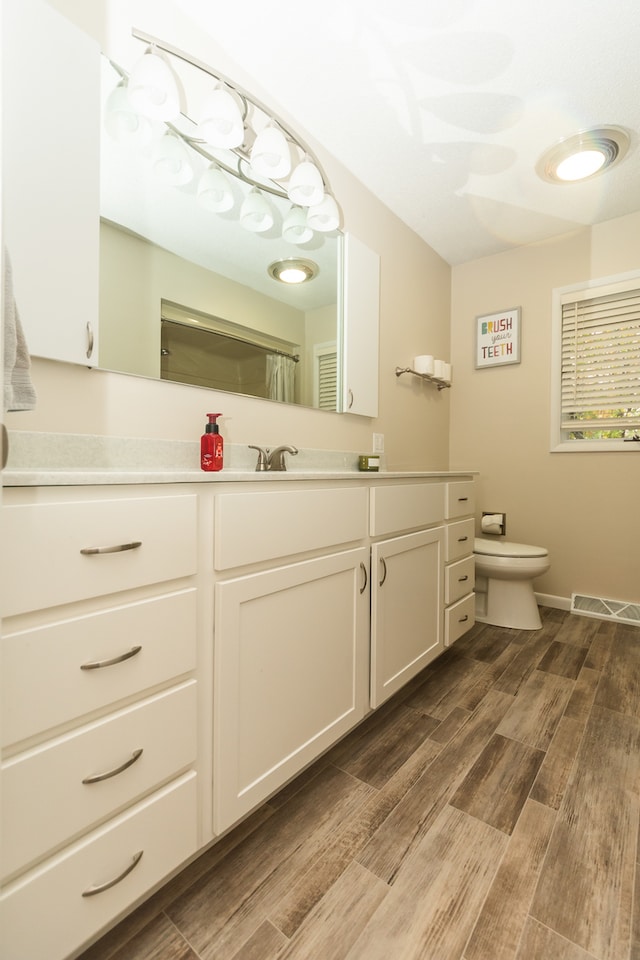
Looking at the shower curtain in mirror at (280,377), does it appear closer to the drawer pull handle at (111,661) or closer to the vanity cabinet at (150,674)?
the vanity cabinet at (150,674)

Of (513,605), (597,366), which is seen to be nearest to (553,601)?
(513,605)

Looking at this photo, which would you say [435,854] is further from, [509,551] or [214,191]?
[214,191]

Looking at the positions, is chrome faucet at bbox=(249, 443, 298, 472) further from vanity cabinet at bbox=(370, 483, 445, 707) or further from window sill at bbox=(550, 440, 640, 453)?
window sill at bbox=(550, 440, 640, 453)

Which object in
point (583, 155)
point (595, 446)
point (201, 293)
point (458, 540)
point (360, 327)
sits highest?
point (583, 155)

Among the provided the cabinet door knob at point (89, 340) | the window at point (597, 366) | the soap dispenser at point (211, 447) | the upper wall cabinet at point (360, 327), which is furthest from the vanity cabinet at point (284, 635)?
the window at point (597, 366)

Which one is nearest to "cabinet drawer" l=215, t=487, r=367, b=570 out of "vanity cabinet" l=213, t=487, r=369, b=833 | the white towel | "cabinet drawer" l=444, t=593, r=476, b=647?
"vanity cabinet" l=213, t=487, r=369, b=833

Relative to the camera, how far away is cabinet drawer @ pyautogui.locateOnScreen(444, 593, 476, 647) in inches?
71.8

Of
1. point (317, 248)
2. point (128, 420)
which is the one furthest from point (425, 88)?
point (128, 420)

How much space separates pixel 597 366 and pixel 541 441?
532 mm

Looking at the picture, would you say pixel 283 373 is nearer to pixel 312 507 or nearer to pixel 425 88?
pixel 312 507

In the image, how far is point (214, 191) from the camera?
4.60 feet

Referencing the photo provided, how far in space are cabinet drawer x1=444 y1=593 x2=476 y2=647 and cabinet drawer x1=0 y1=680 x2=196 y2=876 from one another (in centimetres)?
127

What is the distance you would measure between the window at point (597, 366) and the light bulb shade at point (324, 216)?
171 cm

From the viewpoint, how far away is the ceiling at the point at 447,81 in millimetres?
1350
